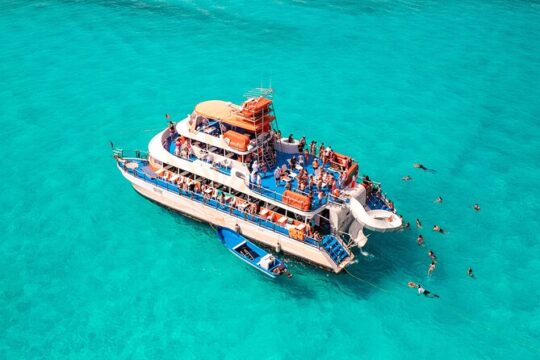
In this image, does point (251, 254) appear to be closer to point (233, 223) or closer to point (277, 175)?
point (233, 223)

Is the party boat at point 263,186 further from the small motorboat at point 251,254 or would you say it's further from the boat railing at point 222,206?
the small motorboat at point 251,254

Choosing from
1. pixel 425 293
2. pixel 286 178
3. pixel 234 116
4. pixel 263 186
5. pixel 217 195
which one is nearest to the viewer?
pixel 425 293

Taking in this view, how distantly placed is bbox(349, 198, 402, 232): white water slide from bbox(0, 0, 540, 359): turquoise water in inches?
148

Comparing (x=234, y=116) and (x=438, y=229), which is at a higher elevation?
(x=234, y=116)

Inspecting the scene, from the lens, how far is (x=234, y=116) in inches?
1449

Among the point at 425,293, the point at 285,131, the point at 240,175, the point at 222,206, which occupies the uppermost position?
the point at 240,175

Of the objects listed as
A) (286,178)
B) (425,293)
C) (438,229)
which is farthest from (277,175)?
(438,229)

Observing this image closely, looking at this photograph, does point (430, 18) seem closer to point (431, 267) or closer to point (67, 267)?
point (431, 267)

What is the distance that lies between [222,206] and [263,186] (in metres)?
3.62

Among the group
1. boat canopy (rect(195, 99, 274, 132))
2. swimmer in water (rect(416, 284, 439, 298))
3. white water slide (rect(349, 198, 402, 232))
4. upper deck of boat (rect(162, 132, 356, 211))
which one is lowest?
swimmer in water (rect(416, 284, 439, 298))

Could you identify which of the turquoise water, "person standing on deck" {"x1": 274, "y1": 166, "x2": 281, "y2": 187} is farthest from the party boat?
the turquoise water

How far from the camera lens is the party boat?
3369 centimetres

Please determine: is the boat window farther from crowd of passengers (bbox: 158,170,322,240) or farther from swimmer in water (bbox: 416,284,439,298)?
swimmer in water (bbox: 416,284,439,298)

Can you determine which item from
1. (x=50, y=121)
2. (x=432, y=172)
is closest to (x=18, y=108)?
(x=50, y=121)
